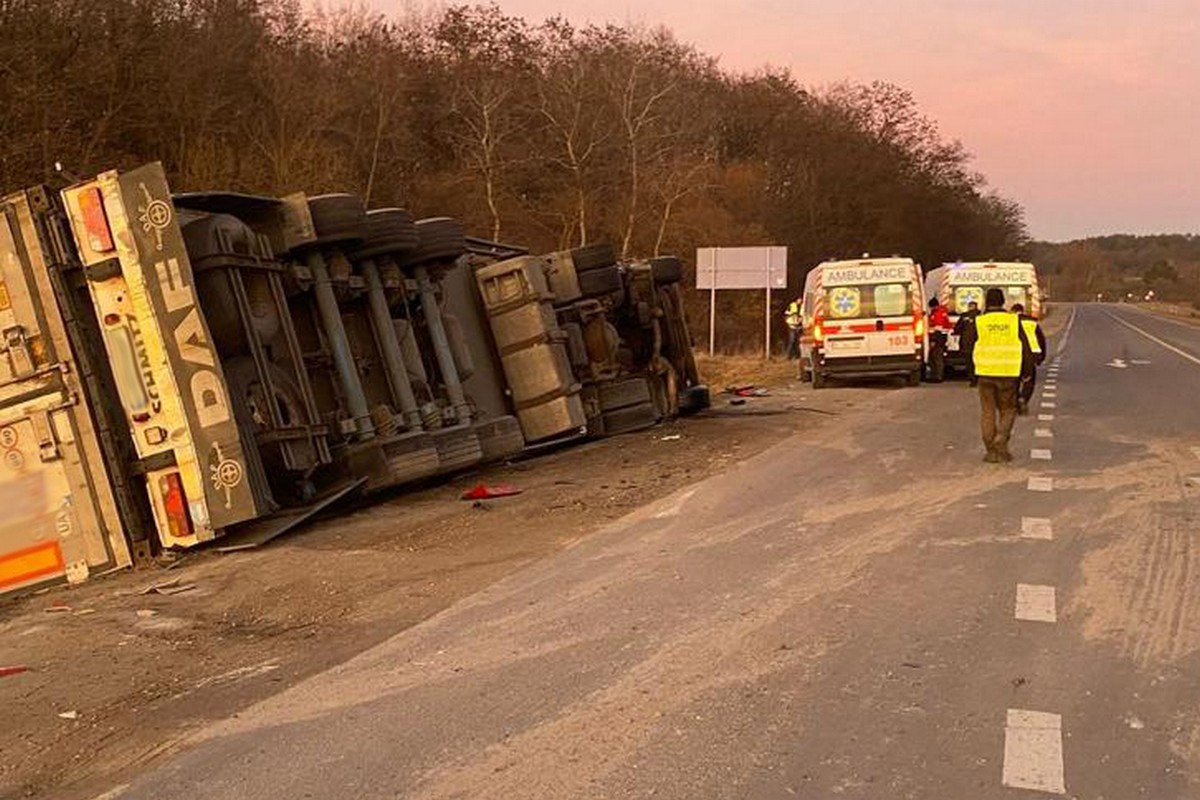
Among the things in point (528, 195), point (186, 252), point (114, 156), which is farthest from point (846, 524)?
point (528, 195)

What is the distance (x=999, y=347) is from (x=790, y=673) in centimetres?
648

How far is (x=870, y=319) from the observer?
61.8 feet

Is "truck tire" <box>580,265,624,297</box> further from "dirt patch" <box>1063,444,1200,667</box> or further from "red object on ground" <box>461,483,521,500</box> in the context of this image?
"dirt patch" <box>1063,444,1200,667</box>

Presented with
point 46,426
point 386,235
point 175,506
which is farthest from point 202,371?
point 386,235

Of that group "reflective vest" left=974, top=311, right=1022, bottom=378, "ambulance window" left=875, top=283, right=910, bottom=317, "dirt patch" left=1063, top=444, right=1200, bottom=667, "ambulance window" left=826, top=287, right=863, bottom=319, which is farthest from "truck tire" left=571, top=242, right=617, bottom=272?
"ambulance window" left=875, top=283, right=910, bottom=317

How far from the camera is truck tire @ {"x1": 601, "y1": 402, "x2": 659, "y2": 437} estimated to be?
12750mm

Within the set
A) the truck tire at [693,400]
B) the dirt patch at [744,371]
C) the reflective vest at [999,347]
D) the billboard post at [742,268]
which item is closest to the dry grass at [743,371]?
the dirt patch at [744,371]

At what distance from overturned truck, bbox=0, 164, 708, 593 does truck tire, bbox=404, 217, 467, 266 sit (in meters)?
0.02

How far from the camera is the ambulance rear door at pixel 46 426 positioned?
7246 mm

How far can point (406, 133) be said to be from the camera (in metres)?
36.5

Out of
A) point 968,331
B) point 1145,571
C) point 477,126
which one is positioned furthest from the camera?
point 477,126

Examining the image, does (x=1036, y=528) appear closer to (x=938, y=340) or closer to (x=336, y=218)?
(x=336, y=218)

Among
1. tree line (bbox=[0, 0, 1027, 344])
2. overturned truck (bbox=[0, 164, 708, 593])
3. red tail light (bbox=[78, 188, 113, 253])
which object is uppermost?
tree line (bbox=[0, 0, 1027, 344])

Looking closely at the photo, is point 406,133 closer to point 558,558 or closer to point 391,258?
point 391,258
